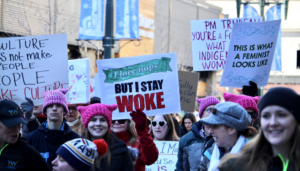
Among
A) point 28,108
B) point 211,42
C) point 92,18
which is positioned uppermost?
point 92,18

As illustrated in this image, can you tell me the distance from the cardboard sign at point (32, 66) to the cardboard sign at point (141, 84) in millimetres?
688

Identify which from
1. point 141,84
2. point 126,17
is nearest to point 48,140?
point 141,84

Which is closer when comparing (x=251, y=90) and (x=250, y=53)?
(x=251, y=90)

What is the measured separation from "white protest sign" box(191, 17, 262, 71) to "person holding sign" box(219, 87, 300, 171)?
468cm

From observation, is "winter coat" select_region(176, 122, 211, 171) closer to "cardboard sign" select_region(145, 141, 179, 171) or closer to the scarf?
the scarf

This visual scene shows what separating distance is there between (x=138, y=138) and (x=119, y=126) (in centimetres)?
54

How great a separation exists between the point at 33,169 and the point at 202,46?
15.2ft

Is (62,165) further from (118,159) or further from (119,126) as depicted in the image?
(119,126)

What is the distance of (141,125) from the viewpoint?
174 inches

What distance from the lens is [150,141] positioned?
4.43 m

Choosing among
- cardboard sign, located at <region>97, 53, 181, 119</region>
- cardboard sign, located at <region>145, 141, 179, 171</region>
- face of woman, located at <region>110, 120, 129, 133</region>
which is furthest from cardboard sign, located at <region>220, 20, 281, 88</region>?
face of woman, located at <region>110, 120, 129, 133</region>

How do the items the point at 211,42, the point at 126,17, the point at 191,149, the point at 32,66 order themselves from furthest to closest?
1. the point at 126,17
2. the point at 211,42
3. the point at 32,66
4. the point at 191,149

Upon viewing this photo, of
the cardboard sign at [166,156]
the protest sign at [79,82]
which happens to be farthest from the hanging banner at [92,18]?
the cardboard sign at [166,156]

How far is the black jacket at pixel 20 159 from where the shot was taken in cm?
329
